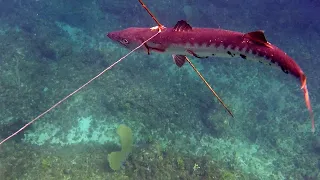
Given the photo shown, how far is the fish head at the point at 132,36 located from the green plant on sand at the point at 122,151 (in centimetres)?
442

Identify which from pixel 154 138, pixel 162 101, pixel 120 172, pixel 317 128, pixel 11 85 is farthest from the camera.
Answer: pixel 317 128

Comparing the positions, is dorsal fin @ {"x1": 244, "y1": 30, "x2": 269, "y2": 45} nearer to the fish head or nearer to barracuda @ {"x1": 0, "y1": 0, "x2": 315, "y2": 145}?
barracuda @ {"x1": 0, "y1": 0, "x2": 315, "y2": 145}

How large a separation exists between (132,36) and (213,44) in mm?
887

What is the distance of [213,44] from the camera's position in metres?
2.39

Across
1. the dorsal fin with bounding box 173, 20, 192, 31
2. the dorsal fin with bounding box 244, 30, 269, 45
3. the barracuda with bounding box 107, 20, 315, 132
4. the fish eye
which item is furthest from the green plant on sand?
the dorsal fin with bounding box 244, 30, 269, 45

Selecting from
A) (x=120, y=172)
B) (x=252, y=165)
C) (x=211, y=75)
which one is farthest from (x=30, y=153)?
(x=211, y=75)

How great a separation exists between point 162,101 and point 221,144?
8.60 ft

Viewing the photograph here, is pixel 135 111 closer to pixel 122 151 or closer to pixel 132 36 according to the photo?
pixel 122 151

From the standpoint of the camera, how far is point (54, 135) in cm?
808

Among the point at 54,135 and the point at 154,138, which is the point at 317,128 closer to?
the point at 154,138

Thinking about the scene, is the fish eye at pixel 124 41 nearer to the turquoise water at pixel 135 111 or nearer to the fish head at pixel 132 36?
the fish head at pixel 132 36

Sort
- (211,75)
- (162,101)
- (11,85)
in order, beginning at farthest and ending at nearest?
(211,75), (162,101), (11,85)

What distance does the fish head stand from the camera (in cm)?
271

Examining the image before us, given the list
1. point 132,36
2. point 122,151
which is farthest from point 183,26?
point 122,151
